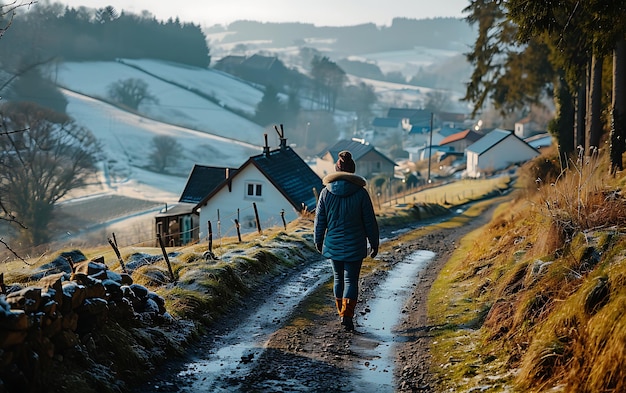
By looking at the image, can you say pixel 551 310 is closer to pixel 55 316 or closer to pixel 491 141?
pixel 55 316

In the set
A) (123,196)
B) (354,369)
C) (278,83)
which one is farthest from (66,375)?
(278,83)

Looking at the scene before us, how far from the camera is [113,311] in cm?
713

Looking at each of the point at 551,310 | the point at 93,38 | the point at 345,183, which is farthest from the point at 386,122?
the point at 551,310

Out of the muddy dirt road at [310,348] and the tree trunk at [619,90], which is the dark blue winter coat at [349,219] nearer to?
the muddy dirt road at [310,348]

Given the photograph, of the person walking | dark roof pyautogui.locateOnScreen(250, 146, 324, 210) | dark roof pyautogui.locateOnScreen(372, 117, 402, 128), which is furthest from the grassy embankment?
dark roof pyautogui.locateOnScreen(372, 117, 402, 128)

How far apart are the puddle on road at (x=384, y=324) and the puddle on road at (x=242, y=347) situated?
1.15 metres

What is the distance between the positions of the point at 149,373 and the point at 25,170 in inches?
1612

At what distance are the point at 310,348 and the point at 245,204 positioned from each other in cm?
2803

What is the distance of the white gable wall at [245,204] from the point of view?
35.0m

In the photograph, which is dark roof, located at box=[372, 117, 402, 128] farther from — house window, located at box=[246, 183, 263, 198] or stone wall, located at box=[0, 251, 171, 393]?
stone wall, located at box=[0, 251, 171, 393]

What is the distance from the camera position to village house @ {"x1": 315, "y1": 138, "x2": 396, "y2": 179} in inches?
3184

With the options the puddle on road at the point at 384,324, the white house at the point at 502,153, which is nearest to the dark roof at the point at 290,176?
the puddle on road at the point at 384,324

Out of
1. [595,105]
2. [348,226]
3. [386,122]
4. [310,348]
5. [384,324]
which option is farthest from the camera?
[386,122]

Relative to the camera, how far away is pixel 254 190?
35688 mm
